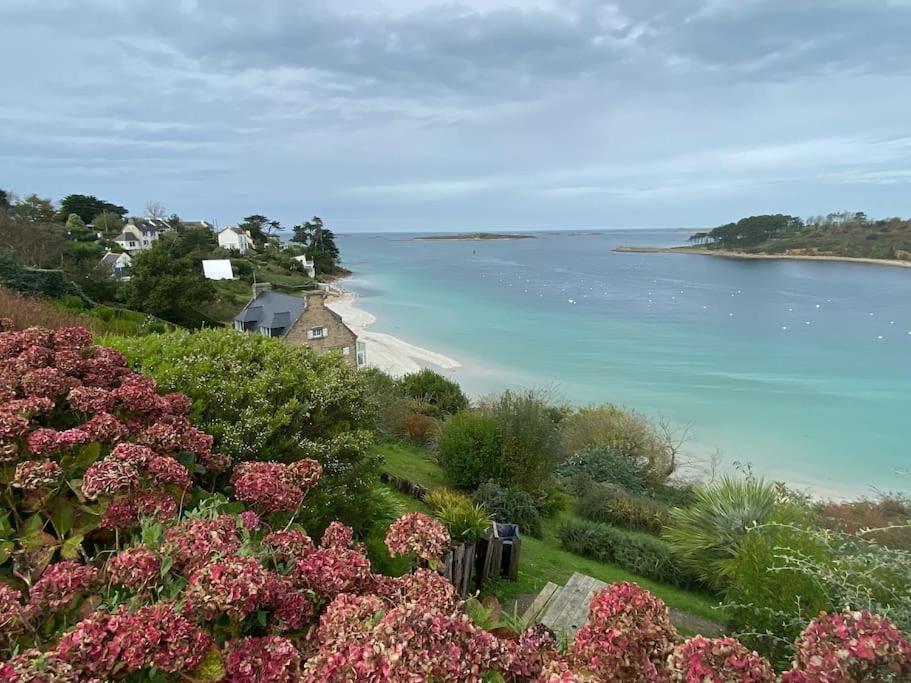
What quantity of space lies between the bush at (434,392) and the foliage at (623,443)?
449 centimetres

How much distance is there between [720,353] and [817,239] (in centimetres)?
11008

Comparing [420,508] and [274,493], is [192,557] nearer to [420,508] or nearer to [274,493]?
[274,493]

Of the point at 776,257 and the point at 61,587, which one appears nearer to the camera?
the point at 61,587

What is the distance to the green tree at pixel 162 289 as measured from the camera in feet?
104

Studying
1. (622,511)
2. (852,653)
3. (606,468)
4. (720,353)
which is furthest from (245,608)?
(720,353)

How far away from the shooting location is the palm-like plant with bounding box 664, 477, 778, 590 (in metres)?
8.16

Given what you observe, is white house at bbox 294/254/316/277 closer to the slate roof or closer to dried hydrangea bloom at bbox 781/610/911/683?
the slate roof

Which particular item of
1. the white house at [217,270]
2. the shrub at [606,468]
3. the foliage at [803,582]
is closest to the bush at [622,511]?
the shrub at [606,468]

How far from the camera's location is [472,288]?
75562 mm

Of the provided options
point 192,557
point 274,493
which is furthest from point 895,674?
point 274,493

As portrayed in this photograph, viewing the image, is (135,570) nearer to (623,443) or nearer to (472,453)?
(472,453)

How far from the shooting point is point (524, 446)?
37.1ft

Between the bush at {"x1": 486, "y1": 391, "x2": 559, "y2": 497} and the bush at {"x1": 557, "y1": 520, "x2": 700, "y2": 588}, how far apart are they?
1.45m

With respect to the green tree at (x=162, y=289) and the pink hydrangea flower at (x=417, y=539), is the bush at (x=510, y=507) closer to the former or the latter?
the pink hydrangea flower at (x=417, y=539)
